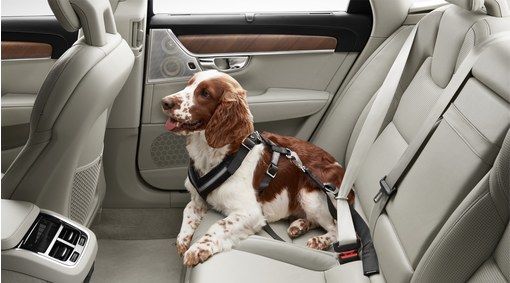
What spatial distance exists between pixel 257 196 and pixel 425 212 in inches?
35.9

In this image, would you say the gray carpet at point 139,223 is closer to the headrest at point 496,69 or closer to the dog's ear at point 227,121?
the dog's ear at point 227,121

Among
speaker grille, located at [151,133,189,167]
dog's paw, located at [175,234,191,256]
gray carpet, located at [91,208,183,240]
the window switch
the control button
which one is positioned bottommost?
gray carpet, located at [91,208,183,240]

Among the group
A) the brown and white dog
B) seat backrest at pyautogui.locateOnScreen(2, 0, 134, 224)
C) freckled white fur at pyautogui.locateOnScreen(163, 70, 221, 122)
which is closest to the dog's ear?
the brown and white dog

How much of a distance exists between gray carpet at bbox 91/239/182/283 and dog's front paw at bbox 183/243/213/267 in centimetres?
69

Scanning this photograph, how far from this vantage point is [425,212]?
1.98 m

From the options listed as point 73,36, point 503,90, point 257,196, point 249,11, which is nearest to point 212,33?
point 249,11

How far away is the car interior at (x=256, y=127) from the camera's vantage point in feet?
6.09

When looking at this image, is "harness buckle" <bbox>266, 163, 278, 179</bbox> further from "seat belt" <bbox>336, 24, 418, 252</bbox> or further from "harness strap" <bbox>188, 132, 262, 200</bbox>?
"seat belt" <bbox>336, 24, 418, 252</bbox>

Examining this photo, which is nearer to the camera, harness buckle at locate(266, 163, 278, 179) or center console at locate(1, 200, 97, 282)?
center console at locate(1, 200, 97, 282)

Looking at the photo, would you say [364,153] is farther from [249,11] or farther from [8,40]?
[8,40]

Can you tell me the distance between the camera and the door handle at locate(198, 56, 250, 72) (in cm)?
322

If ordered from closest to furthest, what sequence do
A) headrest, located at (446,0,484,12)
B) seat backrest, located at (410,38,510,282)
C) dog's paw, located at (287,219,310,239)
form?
1. seat backrest, located at (410,38,510,282)
2. headrest, located at (446,0,484,12)
3. dog's paw, located at (287,219,310,239)

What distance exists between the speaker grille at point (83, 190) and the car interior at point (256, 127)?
1cm

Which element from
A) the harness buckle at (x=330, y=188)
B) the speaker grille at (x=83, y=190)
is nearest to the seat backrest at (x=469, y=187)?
the harness buckle at (x=330, y=188)
